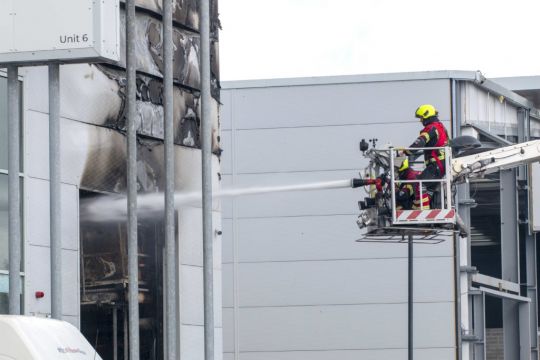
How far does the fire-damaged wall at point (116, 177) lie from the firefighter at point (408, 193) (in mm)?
3225

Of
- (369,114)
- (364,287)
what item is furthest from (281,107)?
(364,287)

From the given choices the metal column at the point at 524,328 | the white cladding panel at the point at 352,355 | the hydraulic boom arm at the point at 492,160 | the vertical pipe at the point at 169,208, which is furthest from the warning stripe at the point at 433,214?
the metal column at the point at 524,328

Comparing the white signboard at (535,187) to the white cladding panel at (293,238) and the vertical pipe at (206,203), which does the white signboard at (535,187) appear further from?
the vertical pipe at (206,203)

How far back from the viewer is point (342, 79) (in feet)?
108

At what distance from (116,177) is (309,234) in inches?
554

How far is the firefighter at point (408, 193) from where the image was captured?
20.8 meters

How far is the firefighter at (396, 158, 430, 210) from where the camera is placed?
2084 cm

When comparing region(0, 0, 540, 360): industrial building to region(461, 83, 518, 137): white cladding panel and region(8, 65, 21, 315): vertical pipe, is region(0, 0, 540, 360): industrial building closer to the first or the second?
region(461, 83, 518, 137): white cladding panel

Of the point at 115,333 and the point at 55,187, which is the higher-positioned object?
the point at 55,187

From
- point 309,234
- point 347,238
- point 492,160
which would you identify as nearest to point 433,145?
point 492,160

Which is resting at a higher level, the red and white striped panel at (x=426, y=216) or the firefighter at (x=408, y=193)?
the firefighter at (x=408, y=193)

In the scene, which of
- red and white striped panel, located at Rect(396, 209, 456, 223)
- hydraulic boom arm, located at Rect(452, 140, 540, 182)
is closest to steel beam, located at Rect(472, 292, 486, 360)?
hydraulic boom arm, located at Rect(452, 140, 540, 182)

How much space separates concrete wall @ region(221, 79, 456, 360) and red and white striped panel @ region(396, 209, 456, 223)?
11.3 metres

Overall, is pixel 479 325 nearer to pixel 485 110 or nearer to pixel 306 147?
pixel 485 110
